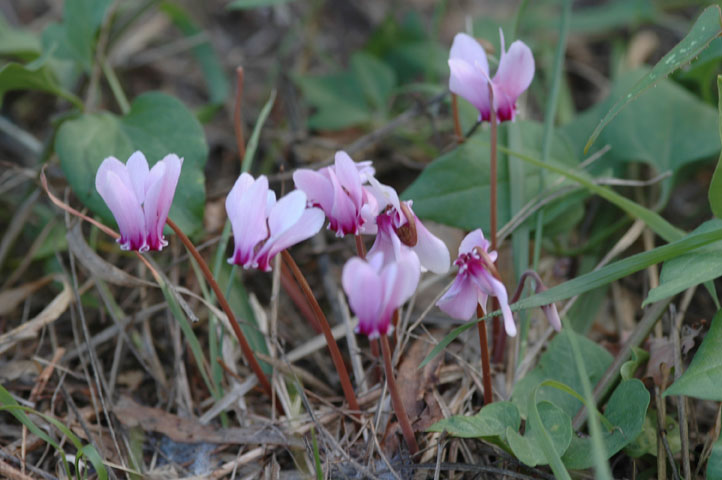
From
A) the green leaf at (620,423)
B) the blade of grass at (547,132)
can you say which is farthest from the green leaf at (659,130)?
the green leaf at (620,423)

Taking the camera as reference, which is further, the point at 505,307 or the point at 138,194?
the point at 138,194

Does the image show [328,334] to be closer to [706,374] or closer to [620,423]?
[620,423]

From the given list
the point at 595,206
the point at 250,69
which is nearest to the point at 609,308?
the point at 595,206

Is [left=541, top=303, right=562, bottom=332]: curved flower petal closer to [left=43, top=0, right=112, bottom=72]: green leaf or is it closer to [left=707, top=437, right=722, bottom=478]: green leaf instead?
[left=707, top=437, right=722, bottom=478]: green leaf

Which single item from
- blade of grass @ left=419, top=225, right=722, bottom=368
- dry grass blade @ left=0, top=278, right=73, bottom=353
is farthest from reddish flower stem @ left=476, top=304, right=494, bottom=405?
dry grass blade @ left=0, top=278, right=73, bottom=353

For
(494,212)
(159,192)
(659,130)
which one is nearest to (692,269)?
(494,212)

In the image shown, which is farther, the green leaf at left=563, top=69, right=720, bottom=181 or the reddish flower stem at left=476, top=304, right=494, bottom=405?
the green leaf at left=563, top=69, right=720, bottom=181
